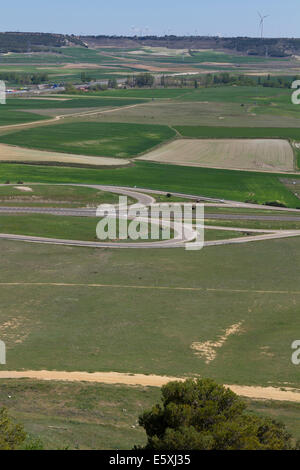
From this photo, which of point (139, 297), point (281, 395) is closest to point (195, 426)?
point (281, 395)

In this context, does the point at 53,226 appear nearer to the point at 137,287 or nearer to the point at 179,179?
the point at 137,287

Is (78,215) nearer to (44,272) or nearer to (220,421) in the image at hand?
(44,272)

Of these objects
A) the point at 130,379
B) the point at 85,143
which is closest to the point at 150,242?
the point at 130,379

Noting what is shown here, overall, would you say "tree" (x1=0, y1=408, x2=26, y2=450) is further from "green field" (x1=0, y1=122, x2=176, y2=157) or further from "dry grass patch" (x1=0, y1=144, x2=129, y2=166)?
"green field" (x1=0, y1=122, x2=176, y2=157)

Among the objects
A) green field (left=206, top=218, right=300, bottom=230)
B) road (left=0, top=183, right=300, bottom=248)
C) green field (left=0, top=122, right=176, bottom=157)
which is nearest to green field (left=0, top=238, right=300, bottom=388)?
road (left=0, top=183, right=300, bottom=248)

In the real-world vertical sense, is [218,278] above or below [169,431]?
below

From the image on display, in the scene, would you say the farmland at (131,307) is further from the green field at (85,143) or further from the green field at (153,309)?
the green field at (85,143)
